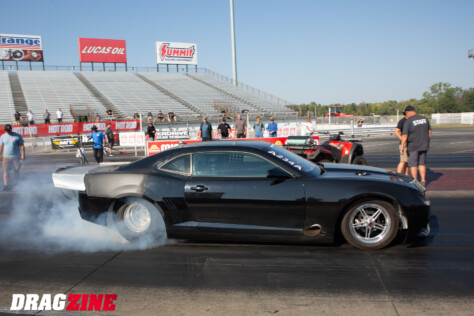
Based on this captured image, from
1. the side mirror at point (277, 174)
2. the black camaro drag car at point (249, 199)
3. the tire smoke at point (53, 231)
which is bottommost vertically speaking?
the tire smoke at point (53, 231)

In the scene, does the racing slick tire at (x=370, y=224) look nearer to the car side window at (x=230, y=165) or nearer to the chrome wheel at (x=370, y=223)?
the chrome wheel at (x=370, y=223)

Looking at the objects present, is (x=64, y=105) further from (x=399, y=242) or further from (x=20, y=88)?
(x=399, y=242)

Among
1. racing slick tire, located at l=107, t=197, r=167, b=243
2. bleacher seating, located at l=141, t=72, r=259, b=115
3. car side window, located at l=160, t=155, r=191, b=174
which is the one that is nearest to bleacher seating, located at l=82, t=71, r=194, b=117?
bleacher seating, located at l=141, t=72, r=259, b=115

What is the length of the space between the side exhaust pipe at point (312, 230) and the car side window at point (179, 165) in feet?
5.32

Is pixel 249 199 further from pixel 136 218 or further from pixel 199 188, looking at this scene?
pixel 136 218

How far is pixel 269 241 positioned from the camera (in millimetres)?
4633

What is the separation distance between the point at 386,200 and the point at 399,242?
719 mm

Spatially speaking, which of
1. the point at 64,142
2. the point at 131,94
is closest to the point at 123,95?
the point at 131,94

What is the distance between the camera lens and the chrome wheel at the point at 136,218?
5035 millimetres

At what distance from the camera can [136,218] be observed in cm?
508

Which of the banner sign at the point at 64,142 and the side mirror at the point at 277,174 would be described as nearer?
the side mirror at the point at 277,174

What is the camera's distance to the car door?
4.53 m

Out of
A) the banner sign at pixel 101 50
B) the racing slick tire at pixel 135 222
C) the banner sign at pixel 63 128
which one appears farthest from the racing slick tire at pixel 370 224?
the banner sign at pixel 101 50

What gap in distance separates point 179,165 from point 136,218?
36.3 inches
